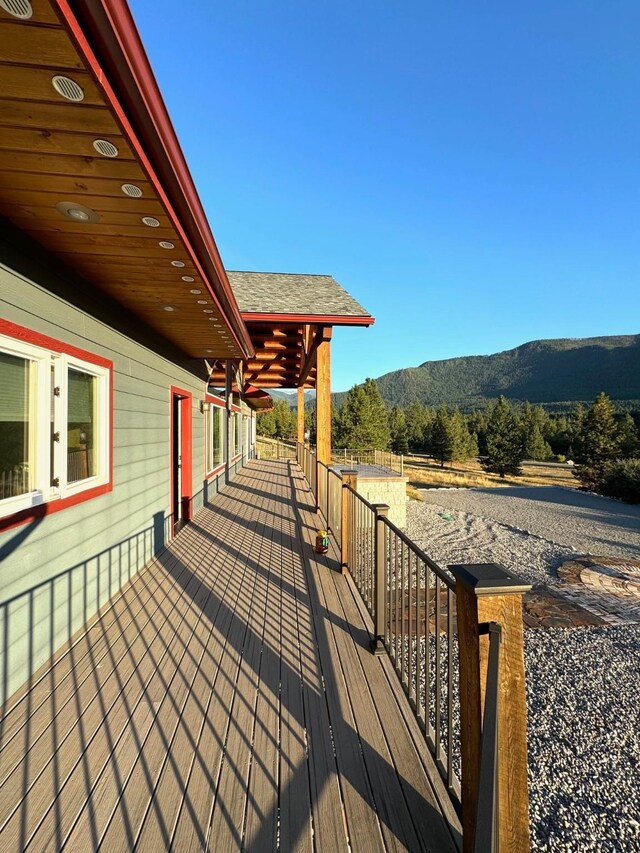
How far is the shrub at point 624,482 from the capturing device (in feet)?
60.1

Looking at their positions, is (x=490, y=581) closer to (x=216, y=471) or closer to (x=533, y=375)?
(x=216, y=471)

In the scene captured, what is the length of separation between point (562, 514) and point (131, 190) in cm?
1766

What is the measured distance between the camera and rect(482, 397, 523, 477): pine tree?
35594mm

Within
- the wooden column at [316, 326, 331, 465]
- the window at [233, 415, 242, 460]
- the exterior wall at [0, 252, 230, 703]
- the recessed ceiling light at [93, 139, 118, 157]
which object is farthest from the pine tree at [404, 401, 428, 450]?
the recessed ceiling light at [93, 139, 118, 157]

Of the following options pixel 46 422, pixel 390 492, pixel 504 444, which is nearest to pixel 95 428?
pixel 46 422

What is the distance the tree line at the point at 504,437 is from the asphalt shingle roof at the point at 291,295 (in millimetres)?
18759

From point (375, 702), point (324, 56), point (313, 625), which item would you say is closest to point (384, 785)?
point (375, 702)

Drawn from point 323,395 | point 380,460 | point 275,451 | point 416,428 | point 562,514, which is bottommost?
point 562,514

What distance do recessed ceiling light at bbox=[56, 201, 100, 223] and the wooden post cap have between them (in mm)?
2335

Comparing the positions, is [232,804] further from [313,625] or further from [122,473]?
[122,473]

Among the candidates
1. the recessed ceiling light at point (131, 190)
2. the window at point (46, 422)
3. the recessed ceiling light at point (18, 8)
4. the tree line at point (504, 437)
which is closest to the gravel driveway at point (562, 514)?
the tree line at point (504, 437)

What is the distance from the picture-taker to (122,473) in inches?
146

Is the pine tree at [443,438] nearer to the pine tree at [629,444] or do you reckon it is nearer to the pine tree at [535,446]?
the pine tree at [535,446]

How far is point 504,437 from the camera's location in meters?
36.0
